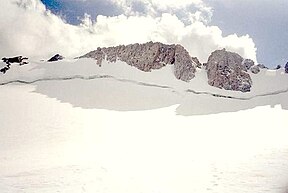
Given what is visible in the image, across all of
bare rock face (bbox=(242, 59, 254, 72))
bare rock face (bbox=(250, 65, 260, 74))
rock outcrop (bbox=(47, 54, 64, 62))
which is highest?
bare rock face (bbox=(242, 59, 254, 72))

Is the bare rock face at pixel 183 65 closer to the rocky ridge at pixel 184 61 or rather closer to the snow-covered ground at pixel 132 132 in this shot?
the rocky ridge at pixel 184 61

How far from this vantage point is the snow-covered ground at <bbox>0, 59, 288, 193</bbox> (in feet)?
17.2

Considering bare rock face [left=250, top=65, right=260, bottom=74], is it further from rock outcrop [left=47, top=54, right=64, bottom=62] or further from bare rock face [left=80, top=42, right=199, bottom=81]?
rock outcrop [left=47, top=54, right=64, bottom=62]

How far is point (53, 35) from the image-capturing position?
5.51 metres

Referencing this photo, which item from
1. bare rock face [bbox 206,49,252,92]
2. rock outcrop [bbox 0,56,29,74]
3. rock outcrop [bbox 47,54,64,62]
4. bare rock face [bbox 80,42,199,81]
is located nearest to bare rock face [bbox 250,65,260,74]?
bare rock face [bbox 206,49,252,92]

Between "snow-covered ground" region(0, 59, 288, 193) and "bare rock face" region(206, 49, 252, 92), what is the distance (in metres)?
0.13

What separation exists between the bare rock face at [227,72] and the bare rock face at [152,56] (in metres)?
0.33

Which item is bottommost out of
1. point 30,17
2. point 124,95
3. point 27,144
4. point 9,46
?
point 27,144

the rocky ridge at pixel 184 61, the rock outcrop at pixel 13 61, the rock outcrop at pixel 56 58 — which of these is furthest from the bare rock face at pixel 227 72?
the rock outcrop at pixel 13 61

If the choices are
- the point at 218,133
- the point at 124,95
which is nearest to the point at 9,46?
the point at 124,95

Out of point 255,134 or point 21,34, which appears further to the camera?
point 255,134

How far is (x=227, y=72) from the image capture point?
22.6ft

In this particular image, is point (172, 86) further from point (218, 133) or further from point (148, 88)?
point (218, 133)

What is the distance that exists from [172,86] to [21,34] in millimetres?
2389
